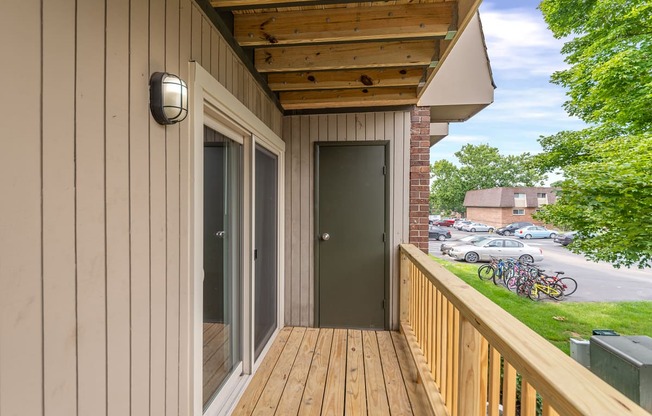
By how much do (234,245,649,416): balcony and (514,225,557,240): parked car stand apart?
29.1ft

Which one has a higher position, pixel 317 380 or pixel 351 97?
pixel 351 97

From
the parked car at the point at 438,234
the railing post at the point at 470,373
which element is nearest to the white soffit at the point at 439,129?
the railing post at the point at 470,373

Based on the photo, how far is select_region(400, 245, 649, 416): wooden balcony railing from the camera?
25.6 inches

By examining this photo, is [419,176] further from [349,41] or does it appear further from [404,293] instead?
[349,41]

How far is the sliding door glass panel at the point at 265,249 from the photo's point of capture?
2576 millimetres

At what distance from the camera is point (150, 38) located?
3.82ft

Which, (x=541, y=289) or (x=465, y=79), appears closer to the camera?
(x=465, y=79)

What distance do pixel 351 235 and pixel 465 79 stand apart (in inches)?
81.8

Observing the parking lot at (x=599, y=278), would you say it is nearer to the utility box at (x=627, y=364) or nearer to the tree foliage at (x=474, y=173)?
the utility box at (x=627, y=364)

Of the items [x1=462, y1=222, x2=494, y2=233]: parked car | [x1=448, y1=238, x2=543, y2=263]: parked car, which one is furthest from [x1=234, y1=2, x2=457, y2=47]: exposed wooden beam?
[x1=462, y1=222, x2=494, y2=233]: parked car

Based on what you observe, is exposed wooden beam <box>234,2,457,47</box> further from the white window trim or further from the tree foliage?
the tree foliage

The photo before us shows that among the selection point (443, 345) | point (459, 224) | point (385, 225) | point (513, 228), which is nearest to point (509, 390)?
point (443, 345)

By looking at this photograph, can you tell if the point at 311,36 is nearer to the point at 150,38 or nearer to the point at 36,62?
the point at 150,38

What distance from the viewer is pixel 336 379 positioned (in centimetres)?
236
